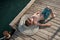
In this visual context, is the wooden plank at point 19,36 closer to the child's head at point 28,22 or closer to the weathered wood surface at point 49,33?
the weathered wood surface at point 49,33

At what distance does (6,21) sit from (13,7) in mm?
1631

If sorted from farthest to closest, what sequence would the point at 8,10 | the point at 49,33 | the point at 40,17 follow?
the point at 8,10 < the point at 40,17 < the point at 49,33

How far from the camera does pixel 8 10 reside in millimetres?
11070

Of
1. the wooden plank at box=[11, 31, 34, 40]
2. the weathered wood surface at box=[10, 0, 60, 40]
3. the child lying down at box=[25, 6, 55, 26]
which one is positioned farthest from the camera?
the child lying down at box=[25, 6, 55, 26]

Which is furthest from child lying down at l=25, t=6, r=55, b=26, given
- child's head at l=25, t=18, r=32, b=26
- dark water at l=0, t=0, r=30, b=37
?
dark water at l=0, t=0, r=30, b=37

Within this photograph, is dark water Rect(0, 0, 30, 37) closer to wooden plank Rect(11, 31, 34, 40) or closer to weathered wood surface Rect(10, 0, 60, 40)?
wooden plank Rect(11, 31, 34, 40)

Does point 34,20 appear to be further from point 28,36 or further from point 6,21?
point 6,21

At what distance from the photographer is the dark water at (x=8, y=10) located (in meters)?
9.96

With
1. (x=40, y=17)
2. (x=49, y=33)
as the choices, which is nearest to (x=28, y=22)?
(x=40, y=17)

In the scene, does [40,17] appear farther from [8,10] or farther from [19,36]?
[8,10]

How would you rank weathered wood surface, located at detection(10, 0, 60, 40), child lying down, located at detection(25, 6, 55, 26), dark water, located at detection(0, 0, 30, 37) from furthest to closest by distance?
dark water, located at detection(0, 0, 30, 37) → child lying down, located at detection(25, 6, 55, 26) → weathered wood surface, located at detection(10, 0, 60, 40)

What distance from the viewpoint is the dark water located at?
9.96m

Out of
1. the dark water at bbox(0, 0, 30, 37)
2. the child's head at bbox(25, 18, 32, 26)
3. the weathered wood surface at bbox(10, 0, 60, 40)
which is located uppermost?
the dark water at bbox(0, 0, 30, 37)

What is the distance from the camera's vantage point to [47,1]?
8625mm
